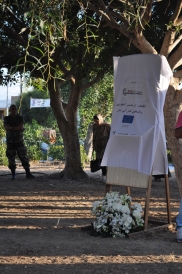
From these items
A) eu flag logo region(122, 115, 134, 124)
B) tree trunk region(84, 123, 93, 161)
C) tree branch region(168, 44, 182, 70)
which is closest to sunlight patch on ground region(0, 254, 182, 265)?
eu flag logo region(122, 115, 134, 124)

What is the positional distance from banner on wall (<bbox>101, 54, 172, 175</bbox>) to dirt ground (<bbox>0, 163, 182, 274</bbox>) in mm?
970

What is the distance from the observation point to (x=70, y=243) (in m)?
6.82

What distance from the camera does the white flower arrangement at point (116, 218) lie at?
729 cm

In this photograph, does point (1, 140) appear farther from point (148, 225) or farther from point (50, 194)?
point (148, 225)

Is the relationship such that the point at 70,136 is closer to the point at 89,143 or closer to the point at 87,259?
the point at 87,259

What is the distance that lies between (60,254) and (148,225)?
2.27 meters

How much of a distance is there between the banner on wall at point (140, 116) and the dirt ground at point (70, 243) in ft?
3.18

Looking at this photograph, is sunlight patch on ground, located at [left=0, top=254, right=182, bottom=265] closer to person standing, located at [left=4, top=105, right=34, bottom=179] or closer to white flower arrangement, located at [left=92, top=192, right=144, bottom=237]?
white flower arrangement, located at [left=92, top=192, right=144, bottom=237]

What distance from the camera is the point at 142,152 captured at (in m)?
7.52

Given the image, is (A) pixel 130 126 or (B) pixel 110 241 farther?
(A) pixel 130 126

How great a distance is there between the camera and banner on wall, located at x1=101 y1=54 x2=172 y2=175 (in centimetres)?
747

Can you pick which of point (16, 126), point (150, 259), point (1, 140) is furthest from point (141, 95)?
point (1, 140)

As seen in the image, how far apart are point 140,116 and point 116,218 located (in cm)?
138

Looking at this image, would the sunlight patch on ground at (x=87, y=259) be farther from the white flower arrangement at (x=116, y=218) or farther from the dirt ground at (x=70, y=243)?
the white flower arrangement at (x=116, y=218)
